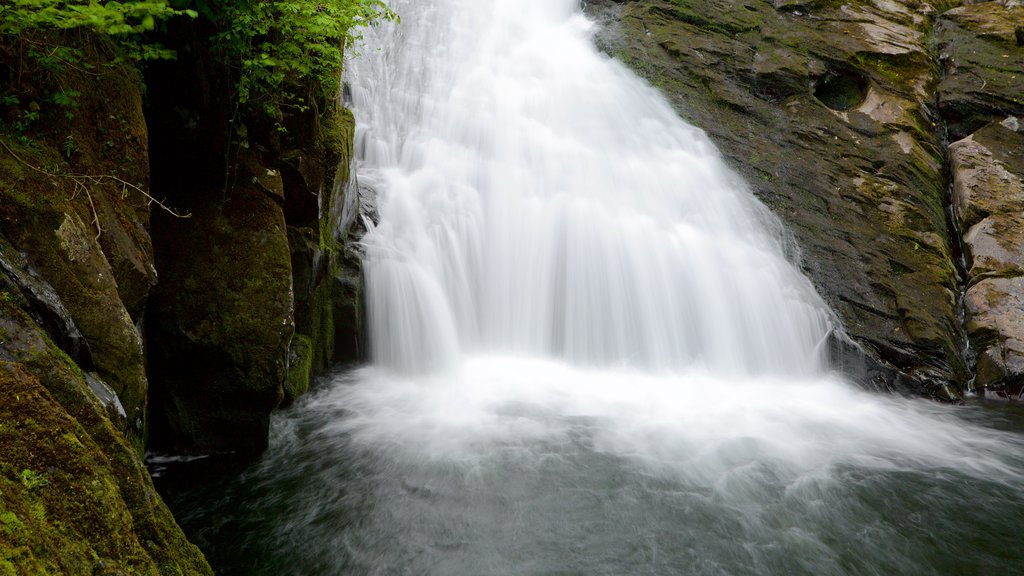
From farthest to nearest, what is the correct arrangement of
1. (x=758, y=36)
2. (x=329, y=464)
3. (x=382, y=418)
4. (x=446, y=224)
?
1. (x=758, y=36)
2. (x=446, y=224)
3. (x=382, y=418)
4. (x=329, y=464)

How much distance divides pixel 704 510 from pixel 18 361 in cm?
462

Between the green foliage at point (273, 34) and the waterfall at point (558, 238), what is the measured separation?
9.20 feet

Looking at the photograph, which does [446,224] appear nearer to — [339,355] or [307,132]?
[339,355]

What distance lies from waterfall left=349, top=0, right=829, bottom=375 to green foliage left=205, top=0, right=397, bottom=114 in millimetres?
2805

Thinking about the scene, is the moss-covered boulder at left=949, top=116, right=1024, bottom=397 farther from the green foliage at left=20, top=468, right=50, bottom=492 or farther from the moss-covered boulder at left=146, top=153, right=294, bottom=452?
the green foliage at left=20, top=468, right=50, bottom=492

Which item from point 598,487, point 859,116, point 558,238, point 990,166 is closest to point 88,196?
point 598,487

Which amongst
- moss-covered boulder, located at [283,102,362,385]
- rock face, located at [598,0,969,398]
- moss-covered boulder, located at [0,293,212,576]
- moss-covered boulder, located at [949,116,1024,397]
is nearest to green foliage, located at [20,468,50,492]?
moss-covered boulder, located at [0,293,212,576]

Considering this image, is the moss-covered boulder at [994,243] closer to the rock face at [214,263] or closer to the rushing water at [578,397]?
the rushing water at [578,397]

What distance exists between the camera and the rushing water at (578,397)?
451cm

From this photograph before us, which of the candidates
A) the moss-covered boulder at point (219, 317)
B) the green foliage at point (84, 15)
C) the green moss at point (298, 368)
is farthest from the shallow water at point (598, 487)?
the green foliage at point (84, 15)

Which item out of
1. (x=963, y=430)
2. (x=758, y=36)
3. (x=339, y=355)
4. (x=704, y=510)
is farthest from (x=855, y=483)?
(x=758, y=36)

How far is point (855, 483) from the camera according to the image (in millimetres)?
5633

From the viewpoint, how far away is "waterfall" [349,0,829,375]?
812 cm

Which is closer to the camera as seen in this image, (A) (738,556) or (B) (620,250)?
(A) (738,556)
